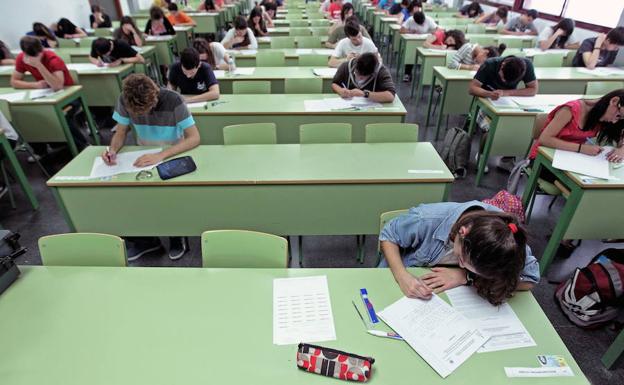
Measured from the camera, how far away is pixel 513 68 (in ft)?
10.0

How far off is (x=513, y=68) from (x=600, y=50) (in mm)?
2393

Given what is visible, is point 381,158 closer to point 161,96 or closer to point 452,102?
point 161,96

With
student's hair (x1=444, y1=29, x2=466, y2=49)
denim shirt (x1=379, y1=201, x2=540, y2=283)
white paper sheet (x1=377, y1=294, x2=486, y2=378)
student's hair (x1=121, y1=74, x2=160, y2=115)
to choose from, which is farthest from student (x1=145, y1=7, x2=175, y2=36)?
white paper sheet (x1=377, y1=294, x2=486, y2=378)

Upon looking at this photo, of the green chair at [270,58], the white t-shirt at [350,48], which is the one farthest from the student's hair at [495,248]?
the green chair at [270,58]

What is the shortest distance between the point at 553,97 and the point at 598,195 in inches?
70.0

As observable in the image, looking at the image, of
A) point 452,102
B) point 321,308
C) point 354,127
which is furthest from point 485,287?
point 452,102

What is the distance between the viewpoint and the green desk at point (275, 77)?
157 inches

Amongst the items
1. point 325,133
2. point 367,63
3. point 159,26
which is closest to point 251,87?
point 367,63

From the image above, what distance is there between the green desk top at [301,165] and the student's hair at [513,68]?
1.30 m

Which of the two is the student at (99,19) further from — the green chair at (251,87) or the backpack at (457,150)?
the backpack at (457,150)

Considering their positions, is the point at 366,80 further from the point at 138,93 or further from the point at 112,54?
the point at 112,54

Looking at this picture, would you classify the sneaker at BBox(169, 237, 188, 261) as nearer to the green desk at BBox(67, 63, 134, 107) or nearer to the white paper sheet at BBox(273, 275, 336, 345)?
the white paper sheet at BBox(273, 275, 336, 345)

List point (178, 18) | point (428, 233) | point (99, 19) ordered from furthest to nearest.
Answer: point (178, 18) → point (99, 19) → point (428, 233)

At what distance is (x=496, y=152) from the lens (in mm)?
3322
